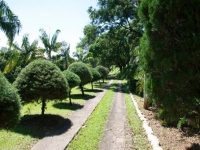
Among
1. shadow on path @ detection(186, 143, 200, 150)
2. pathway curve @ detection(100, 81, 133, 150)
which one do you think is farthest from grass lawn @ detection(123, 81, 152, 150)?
shadow on path @ detection(186, 143, 200, 150)

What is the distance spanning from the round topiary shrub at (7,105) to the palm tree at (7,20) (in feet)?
30.8

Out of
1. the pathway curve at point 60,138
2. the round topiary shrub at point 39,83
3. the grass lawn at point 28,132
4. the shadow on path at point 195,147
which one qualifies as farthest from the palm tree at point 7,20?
the shadow on path at point 195,147

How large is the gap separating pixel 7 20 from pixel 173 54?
41.3 ft

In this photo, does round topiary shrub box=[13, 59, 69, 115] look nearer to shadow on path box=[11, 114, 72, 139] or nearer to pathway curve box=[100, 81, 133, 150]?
shadow on path box=[11, 114, 72, 139]

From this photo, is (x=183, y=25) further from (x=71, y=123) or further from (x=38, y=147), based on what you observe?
(x=71, y=123)

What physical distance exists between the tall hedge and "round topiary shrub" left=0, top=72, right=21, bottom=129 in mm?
4274

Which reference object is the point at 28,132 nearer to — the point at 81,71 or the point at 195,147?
the point at 195,147

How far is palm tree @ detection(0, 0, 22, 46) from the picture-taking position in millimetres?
15156

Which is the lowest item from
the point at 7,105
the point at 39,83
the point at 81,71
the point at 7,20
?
the point at 7,105

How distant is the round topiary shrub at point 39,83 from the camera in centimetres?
1239

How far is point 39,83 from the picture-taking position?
12430 mm

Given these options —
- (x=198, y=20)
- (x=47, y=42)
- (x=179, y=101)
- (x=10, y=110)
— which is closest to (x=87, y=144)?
(x=10, y=110)

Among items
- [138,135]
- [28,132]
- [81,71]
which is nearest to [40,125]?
[28,132]

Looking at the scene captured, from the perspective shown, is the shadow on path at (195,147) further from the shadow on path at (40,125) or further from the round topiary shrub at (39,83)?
the round topiary shrub at (39,83)
